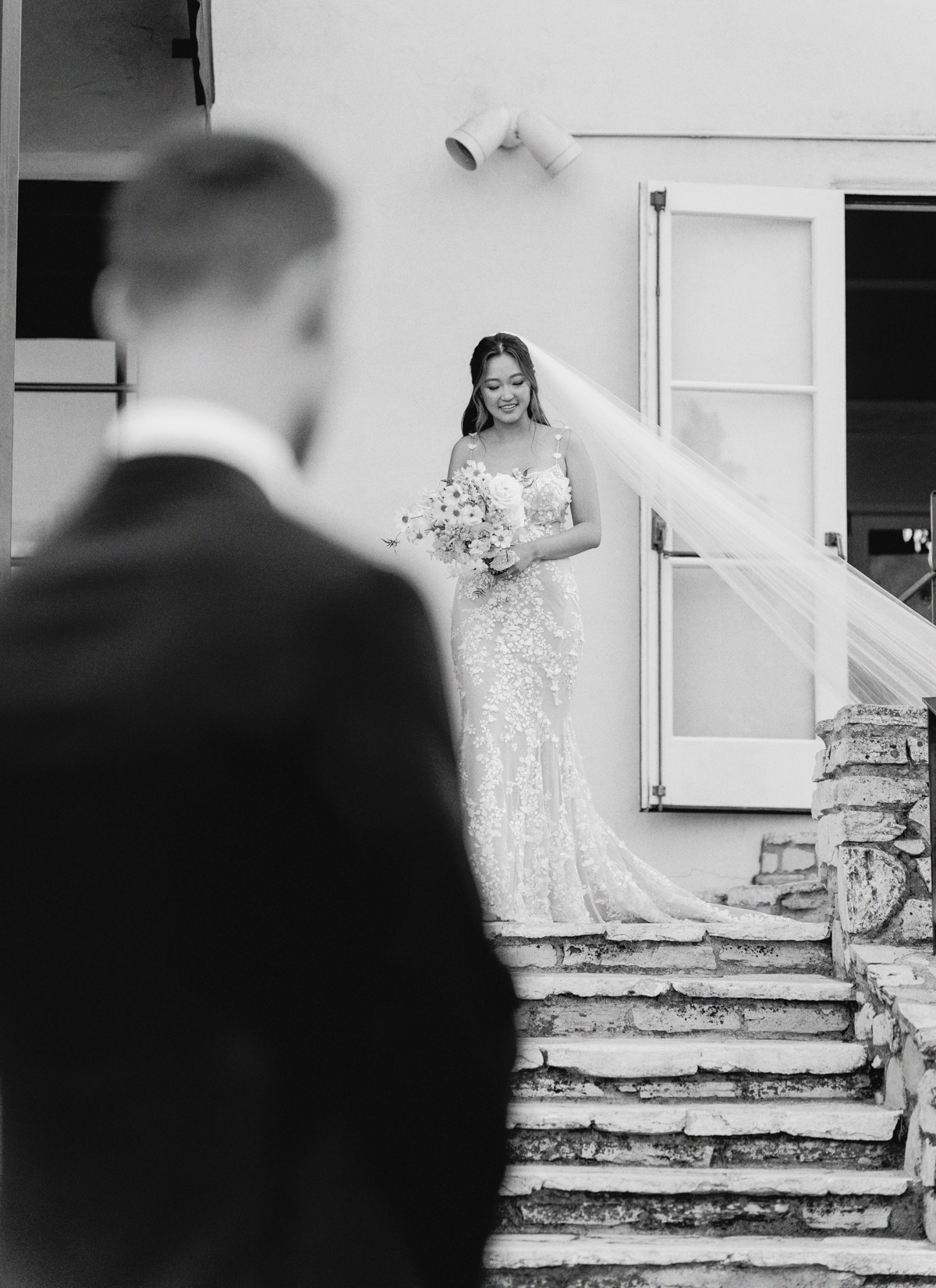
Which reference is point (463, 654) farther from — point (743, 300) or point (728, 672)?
point (743, 300)

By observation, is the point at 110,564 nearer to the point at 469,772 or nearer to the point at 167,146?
the point at 167,146

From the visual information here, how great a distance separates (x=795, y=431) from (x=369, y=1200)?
23.1 feet

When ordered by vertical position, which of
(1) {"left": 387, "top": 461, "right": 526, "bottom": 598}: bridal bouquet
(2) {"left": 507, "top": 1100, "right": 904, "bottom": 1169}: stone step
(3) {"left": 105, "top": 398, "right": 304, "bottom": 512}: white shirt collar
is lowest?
(2) {"left": 507, "top": 1100, "right": 904, "bottom": 1169}: stone step

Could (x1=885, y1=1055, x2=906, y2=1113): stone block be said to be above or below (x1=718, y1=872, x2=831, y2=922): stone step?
below

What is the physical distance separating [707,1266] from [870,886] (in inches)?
56.2

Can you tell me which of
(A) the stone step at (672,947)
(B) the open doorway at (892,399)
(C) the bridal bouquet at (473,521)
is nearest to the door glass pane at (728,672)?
(C) the bridal bouquet at (473,521)

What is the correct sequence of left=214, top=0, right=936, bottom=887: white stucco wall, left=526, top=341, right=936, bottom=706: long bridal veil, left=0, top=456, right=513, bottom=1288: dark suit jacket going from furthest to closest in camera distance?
left=214, top=0, right=936, bottom=887: white stucco wall → left=526, top=341, right=936, bottom=706: long bridal veil → left=0, top=456, right=513, bottom=1288: dark suit jacket

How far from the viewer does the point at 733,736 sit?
24.3ft

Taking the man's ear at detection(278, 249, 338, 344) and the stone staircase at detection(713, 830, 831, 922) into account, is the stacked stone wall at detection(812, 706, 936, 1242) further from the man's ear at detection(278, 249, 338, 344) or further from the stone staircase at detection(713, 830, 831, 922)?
the man's ear at detection(278, 249, 338, 344)

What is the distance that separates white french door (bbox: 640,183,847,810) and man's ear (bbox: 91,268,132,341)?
20.7 feet

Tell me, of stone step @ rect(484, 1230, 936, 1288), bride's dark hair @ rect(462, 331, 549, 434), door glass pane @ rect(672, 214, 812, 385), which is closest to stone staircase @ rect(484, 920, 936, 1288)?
stone step @ rect(484, 1230, 936, 1288)

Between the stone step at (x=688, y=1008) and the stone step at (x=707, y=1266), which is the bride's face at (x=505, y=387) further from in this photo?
the stone step at (x=707, y=1266)

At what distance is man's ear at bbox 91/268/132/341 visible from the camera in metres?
1.10

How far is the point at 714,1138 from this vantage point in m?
4.43
